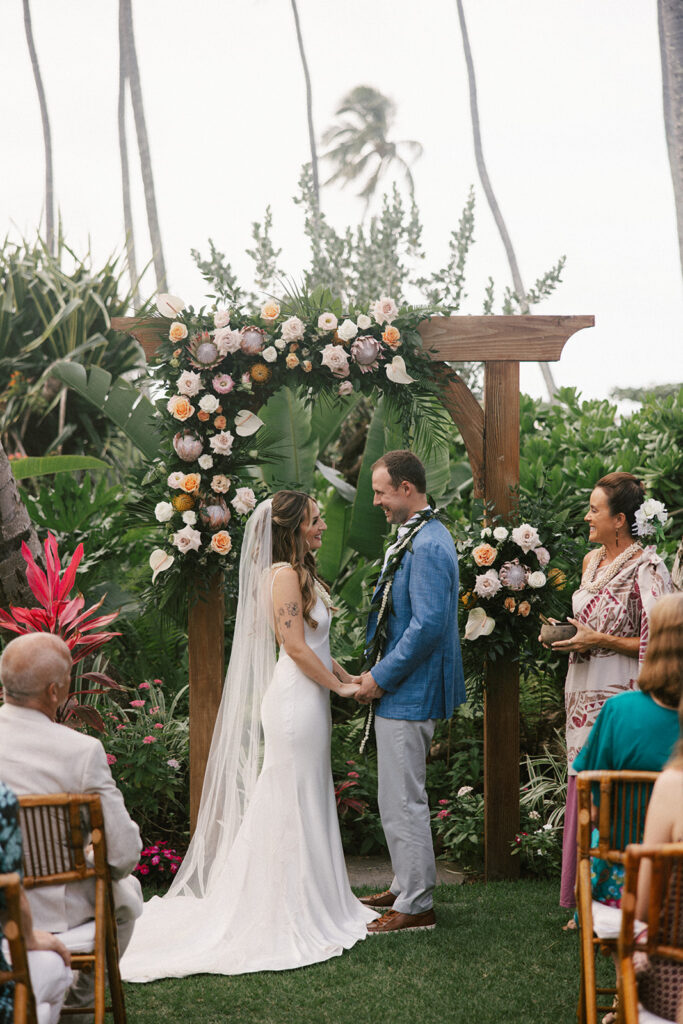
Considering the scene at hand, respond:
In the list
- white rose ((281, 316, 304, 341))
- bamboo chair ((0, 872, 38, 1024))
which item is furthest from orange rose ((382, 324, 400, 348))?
bamboo chair ((0, 872, 38, 1024))

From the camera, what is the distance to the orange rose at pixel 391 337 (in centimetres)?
520

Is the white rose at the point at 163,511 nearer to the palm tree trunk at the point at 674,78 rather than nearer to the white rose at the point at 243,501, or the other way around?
the white rose at the point at 243,501

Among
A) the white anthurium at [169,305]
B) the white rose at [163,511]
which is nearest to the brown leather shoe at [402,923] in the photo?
the white rose at [163,511]

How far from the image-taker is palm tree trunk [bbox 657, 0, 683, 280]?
40.6 ft

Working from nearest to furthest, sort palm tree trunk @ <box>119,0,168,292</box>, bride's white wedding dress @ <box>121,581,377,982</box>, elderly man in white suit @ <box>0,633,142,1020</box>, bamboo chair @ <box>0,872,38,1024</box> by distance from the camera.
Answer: bamboo chair @ <box>0,872,38,1024</box>
elderly man in white suit @ <box>0,633,142,1020</box>
bride's white wedding dress @ <box>121,581,377,982</box>
palm tree trunk @ <box>119,0,168,292</box>

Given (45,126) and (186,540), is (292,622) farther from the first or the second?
(45,126)

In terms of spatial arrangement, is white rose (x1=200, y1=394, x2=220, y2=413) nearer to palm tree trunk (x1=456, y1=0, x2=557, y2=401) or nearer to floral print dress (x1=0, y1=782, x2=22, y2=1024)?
floral print dress (x1=0, y1=782, x2=22, y2=1024)

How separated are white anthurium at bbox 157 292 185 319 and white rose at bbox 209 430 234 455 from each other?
2.34 feet

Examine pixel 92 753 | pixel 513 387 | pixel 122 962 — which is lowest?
pixel 122 962

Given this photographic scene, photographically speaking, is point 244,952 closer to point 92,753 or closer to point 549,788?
point 92,753

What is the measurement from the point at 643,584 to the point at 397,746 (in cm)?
133

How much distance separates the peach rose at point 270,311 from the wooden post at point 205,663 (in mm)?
1431

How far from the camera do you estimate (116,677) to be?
662 centimetres

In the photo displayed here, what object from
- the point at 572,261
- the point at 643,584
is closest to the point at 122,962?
the point at 643,584
